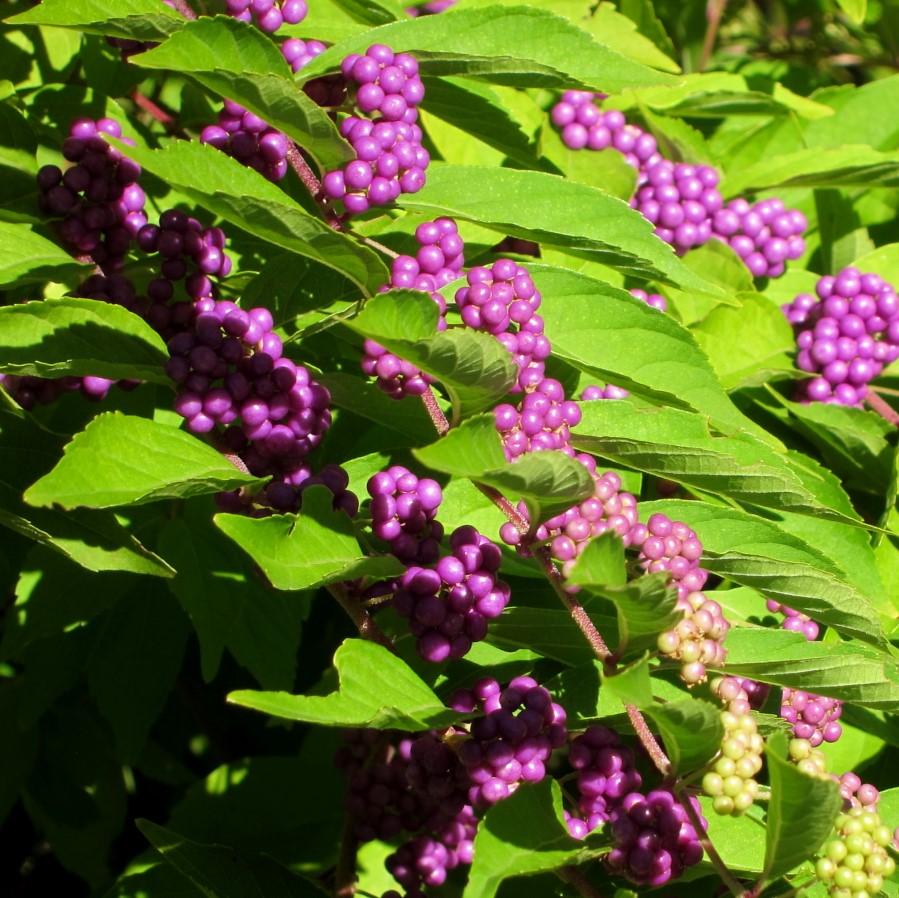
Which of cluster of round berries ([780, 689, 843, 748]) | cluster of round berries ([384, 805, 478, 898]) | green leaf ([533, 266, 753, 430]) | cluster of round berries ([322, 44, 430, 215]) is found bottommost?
cluster of round berries ([384, 805, 478, 898])

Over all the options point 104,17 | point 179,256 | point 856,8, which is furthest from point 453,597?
point 856,8

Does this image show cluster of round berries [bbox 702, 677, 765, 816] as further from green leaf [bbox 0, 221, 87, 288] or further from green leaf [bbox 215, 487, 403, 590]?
green leaf [bbox 0, 221, 87, 288]

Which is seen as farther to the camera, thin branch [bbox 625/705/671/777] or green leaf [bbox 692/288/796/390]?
green leaf [bbox 692/288/796/390]

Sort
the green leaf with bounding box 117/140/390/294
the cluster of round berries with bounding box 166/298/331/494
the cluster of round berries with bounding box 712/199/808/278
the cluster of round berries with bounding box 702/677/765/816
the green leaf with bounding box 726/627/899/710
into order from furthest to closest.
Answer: the cluster of round berries with bounding box 712/199/808/278 < the cluster of round berries with bounding box 166/298/331/494 < the green leaf with bounding box 726/627/899/710 < the cluster of round berries with bounding box 702/677/765/816 < the green leaf with bounding box 117/140/390/294

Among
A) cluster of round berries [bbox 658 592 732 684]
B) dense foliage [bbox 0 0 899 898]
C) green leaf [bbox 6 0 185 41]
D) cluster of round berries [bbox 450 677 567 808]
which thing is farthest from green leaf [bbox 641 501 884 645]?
green leaf [bbox 6 0 185 41]

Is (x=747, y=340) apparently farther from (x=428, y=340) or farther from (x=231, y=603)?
(x=428, y=340)

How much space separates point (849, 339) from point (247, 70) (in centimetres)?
158

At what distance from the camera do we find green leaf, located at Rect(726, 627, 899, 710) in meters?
1.72

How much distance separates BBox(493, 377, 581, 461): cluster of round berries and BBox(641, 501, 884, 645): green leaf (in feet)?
0.96

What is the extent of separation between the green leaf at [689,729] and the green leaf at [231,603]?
0.94 metres

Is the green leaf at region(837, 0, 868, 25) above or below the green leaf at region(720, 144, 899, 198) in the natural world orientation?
above

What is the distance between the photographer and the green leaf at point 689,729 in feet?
4.95

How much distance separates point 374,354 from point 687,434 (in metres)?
0.59

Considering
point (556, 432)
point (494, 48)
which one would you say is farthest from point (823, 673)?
point (494, 48)
